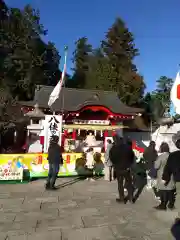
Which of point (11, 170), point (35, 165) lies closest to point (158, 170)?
point (35, 165)

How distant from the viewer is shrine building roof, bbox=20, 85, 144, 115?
50.1 feet

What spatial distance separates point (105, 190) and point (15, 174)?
344 centimetres

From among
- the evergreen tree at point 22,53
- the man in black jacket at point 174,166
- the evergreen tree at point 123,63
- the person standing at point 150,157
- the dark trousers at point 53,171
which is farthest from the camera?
the evergreen tree at point 123,63

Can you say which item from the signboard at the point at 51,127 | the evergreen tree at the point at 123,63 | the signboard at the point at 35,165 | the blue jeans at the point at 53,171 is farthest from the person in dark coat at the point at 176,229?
the evergreen tree at the point at 123,63

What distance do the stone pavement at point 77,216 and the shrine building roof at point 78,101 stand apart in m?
7.77

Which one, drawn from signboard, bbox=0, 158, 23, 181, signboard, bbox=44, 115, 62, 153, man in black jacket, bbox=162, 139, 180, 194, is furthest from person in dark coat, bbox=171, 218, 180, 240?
signboard, bbox=44, 115, 62, 153

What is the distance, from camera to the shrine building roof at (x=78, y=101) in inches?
602

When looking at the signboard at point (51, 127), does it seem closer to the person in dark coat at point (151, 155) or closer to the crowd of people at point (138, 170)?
the crowd of people at point (138, 170)

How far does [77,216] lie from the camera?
5191mm

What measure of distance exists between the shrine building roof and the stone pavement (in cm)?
777

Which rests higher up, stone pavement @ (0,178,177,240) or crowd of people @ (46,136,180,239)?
crowd of people @ (46,136,180,239)

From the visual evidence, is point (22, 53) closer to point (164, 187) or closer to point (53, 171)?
point (53, 171)

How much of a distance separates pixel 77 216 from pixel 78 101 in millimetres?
13790

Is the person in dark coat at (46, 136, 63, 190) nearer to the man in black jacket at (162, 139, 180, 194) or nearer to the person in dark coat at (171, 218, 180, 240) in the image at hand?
the man in black jacket at (162, 139, 180, 194)
